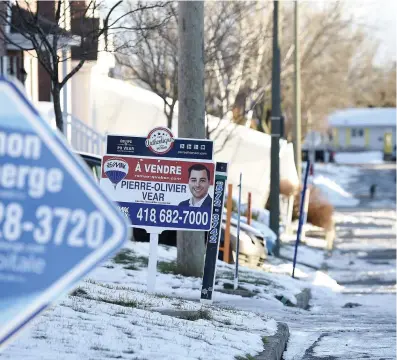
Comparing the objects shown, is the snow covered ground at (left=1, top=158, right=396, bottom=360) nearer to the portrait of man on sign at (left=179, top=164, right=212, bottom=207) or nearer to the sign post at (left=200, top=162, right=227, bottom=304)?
the sign post at (left=200, top=162, right=227, bottom=304)

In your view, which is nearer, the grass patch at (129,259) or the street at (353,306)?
the street at (353,306)

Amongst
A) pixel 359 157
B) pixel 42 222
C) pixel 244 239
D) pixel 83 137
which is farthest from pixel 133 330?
pixel 359 157

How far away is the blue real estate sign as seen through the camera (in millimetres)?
4148

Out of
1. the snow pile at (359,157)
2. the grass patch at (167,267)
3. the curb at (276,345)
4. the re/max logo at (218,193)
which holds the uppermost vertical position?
the snow pile at (359,157)

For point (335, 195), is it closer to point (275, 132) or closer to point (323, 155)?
point (275, 132)

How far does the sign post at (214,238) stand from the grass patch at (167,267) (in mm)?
2440

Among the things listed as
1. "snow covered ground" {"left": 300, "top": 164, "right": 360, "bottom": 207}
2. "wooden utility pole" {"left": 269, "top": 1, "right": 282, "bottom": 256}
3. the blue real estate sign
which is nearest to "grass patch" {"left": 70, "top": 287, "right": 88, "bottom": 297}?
the blue real estate sign

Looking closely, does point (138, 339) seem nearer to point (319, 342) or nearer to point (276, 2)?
point (319, 342)

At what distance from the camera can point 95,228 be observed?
4.16 meters

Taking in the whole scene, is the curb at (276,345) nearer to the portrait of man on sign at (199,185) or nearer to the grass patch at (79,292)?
the portrait of man on sign at (199,185)

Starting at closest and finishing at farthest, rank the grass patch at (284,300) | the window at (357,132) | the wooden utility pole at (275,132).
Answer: the grass patch at (284,300) < the wooden utility pole at (275,132) < the window at (357,132)

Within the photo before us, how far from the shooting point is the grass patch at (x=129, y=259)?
48.7ft

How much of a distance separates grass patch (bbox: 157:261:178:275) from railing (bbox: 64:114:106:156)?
838 cm

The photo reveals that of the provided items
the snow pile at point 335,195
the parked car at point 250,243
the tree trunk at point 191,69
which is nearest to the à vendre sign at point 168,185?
the tree trunk at point 191,69
